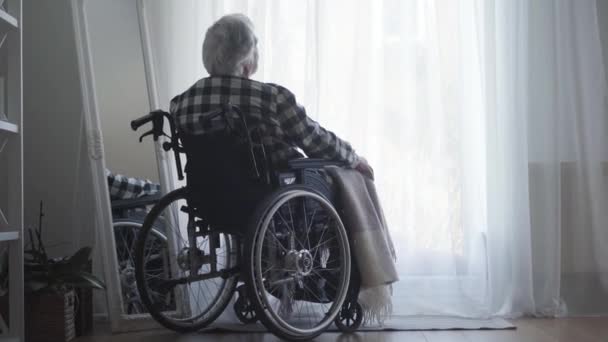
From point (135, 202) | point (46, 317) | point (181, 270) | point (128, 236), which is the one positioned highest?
point (135, 202)

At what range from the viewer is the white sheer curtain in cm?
237

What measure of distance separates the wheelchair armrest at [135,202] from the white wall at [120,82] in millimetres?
84

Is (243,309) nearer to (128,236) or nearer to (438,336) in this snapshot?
(128,236)

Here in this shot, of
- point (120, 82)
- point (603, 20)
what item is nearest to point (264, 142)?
point (120, 82)

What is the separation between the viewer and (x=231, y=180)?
5.98 feet

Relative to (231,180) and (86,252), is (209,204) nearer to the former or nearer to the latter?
(231,180)

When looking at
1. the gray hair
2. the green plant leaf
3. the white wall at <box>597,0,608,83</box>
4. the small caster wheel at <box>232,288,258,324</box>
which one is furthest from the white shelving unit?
the white wall at <box>597,0,608,83</box>

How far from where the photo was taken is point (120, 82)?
2402 mm

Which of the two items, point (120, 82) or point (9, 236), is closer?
point (9, 236)

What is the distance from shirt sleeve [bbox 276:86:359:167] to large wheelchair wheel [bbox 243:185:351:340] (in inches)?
6.1

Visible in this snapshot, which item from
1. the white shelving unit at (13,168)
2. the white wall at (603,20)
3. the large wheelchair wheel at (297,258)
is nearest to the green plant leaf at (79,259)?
the white shelving unit at (13,168)

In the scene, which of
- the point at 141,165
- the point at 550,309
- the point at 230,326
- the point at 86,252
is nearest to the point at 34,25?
the point at 141,165

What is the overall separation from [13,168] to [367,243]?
1.08 m

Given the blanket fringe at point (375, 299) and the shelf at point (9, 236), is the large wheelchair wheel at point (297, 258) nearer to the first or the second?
the blanket fringe at point (375, 299)
